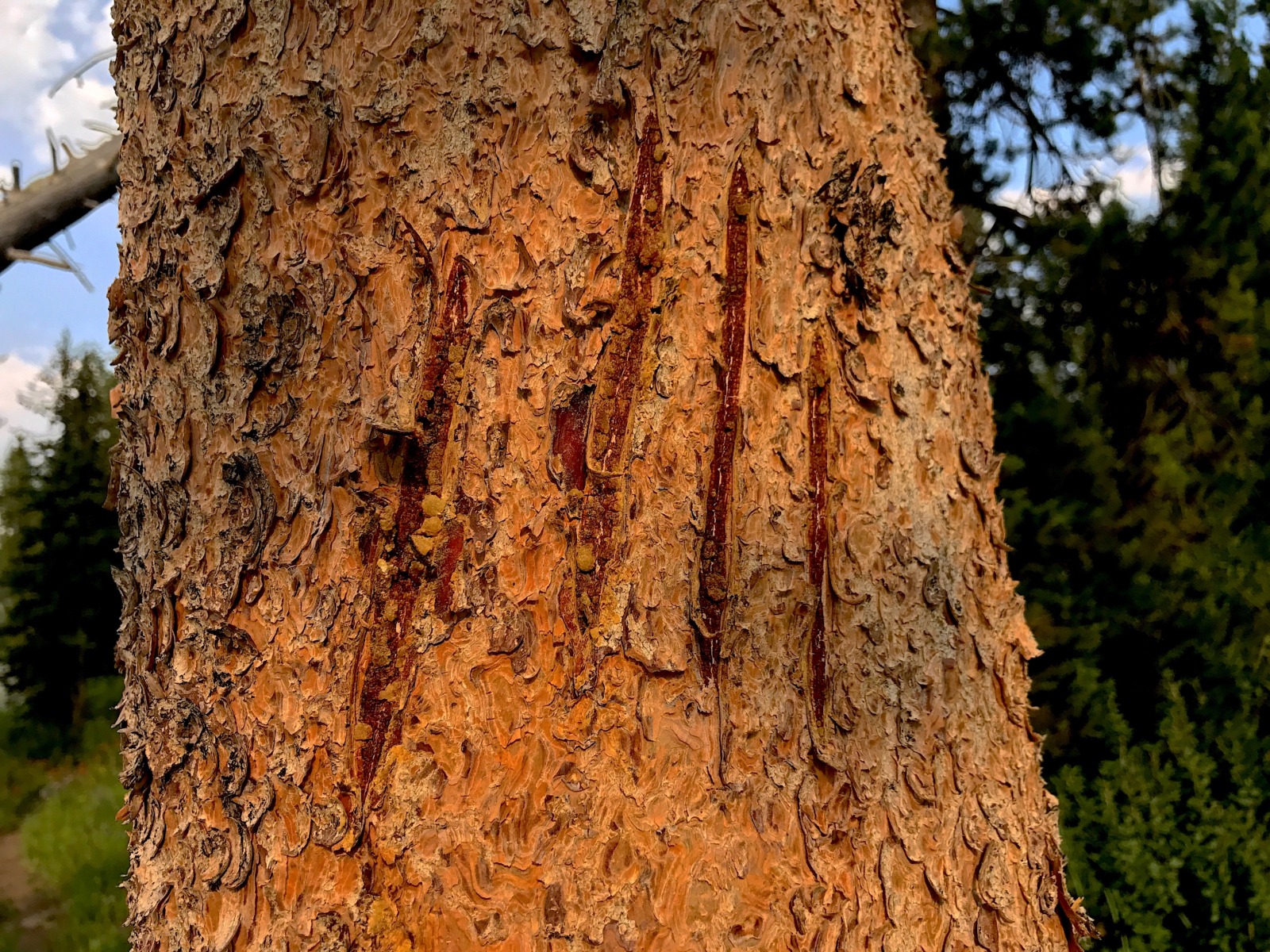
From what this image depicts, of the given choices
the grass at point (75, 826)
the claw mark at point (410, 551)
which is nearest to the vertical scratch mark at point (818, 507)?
the claw mark at point (410, 551)

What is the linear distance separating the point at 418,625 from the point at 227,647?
0.24m

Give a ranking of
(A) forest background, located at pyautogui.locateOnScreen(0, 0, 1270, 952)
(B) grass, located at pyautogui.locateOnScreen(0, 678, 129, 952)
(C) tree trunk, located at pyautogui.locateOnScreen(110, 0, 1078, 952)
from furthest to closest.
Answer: (B) grass, located at pyautogui.locateOnScreen(0, 678, 129, 952) < (A) forest background, located at pyautogui.locateOnScreen(0, 0, 1270, 952) < (C) tree trunk, located at pyautogui.locateOnScreen(110, 0, 1078, 952)

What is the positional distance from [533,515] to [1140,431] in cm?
308

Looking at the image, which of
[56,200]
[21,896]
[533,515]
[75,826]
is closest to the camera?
[533,515]

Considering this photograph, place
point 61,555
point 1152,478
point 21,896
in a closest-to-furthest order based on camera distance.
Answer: point 1152,478
point 21,896
point 61,555

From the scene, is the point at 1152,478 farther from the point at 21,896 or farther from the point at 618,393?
the point at 21,896

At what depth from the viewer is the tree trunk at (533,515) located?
894 millimetres

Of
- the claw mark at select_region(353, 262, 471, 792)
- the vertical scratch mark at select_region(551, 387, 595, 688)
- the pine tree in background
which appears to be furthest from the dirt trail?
the vertical scratch mark at select_region(551, 387, 595, 688)

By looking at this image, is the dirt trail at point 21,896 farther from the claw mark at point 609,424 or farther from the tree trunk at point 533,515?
the claw mark at point 609,424

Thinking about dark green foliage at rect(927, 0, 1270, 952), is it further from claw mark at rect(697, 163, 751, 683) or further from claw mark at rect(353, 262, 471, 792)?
claw mark at rect(353, 262, 471, 792)

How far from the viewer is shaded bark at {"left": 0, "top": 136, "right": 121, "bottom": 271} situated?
12.6 feet

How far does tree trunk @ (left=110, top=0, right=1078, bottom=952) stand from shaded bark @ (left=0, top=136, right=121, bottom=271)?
350 cm

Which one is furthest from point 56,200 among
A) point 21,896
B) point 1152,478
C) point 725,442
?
→ point 1152,478

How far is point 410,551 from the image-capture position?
0.92m
